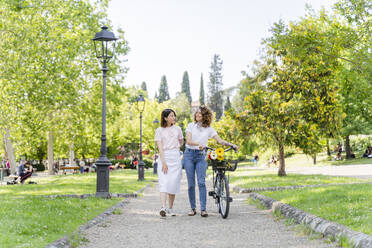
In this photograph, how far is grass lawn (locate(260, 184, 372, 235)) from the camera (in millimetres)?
5450

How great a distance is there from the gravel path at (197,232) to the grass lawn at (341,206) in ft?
1.66

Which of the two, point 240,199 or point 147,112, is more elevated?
point 147,112

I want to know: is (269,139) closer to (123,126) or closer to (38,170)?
(123,126)

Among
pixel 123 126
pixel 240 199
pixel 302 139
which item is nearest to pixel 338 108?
pixel 302 139

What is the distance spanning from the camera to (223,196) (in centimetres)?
767

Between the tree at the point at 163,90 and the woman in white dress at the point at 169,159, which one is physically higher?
the tree at the point at 163,90

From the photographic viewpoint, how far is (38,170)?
5428 centimetres

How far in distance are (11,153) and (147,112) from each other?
3099 cm

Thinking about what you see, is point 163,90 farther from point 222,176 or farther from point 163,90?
point 222,176

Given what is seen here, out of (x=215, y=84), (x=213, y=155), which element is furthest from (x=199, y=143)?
(x=215, y=84)

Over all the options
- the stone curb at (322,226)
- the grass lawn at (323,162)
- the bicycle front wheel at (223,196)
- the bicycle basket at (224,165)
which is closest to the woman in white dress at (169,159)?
the bicycle basket at (224,165)

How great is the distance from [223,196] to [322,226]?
2.33 m

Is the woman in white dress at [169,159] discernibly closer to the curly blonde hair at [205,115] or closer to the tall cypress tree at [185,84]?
the curly blonde hair at [205,115]

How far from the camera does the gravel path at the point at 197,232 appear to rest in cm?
558
